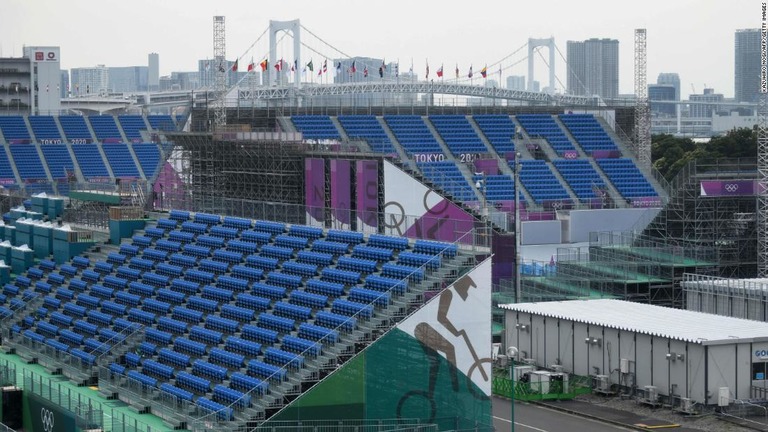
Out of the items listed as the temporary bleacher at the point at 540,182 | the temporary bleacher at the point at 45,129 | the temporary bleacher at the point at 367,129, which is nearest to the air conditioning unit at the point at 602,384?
the temporary bleacher at the point at 540,182

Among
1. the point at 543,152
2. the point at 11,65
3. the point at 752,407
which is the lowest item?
the point at 752,407

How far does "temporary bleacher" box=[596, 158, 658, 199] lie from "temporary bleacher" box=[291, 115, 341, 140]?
498 inches

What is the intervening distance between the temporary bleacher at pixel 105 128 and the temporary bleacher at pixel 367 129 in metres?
23.6

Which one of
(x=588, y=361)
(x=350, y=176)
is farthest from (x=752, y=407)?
(x=350, y=176)

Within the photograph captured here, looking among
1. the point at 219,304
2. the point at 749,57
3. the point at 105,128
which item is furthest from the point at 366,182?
the point at 749,57

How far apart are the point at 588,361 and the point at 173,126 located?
5486 centimetres

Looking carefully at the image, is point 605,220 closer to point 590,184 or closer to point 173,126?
point 590,184

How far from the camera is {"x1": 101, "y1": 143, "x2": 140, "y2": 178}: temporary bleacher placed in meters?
78.9

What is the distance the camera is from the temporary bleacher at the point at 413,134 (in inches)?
2448

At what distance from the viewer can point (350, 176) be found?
48688 mm

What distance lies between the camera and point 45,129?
82.1 metres

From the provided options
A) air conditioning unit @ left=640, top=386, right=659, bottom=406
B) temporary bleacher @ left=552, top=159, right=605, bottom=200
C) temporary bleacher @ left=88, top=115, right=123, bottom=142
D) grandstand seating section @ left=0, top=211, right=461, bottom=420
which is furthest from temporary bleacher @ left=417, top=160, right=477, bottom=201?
temporary bleacher @ left=88, top=115, right=123, bottom=142

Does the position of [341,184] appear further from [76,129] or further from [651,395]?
[76,129]

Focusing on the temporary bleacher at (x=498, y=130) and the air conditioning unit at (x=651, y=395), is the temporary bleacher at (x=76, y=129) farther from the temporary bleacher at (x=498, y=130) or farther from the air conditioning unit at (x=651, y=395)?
the air conditioning unit at (x=651, y=395)
